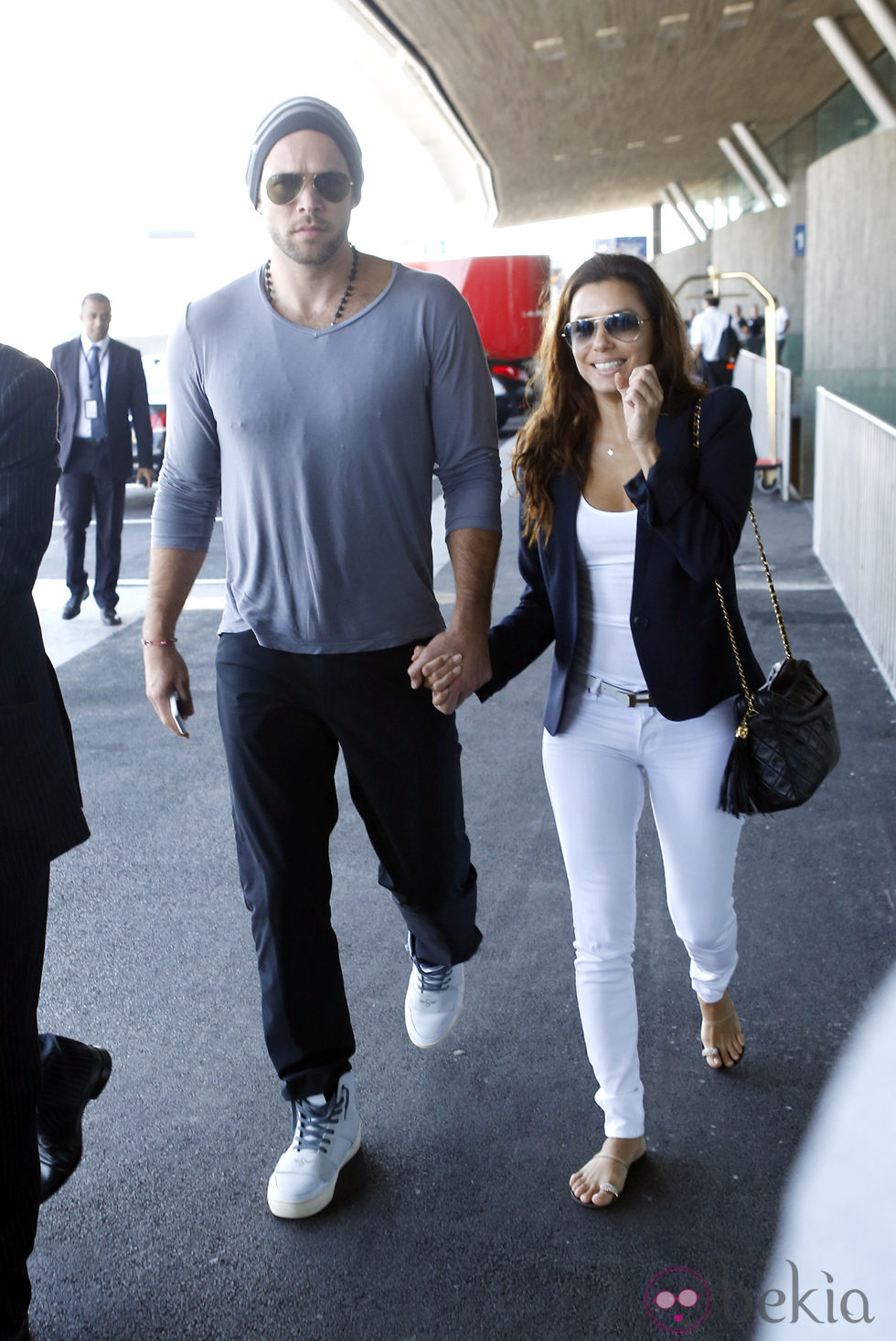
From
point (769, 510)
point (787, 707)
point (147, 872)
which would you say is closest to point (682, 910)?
point (787, 707)

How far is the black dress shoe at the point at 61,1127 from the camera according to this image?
112 inches

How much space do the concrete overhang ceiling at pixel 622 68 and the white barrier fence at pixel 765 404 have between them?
5.23m

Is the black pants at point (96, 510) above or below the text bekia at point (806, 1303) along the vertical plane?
above

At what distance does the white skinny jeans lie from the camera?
2.80m

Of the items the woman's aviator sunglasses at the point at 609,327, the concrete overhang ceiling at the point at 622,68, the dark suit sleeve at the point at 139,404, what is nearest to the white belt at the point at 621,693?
the woman's aviator sunglasses at the point at 609,327

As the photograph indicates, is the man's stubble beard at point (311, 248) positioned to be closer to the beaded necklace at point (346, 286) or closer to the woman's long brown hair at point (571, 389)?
the beaded necklace at point (346, 286)

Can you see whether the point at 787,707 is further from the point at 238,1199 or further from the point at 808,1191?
the point at 238,1199

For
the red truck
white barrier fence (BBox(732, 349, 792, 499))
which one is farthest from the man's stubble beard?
the red truck

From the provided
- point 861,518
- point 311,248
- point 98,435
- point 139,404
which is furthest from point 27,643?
point 139,404

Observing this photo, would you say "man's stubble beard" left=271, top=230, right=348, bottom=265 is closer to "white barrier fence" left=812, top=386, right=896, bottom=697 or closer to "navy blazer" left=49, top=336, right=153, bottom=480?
"white barrier fence" left=812, top=386, right=896, bottom=697

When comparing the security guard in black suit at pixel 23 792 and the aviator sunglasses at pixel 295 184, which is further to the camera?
the aviator sunglasses at pixel 295 184

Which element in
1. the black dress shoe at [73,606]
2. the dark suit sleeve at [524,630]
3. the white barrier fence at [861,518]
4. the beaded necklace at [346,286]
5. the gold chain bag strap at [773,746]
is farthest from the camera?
the black dress shoe at [73,606]

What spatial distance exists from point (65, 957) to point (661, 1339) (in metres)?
2.47

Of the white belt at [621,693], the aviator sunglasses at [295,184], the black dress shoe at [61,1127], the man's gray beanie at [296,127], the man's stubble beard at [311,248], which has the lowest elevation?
the black dress shoe at [61,1127]
